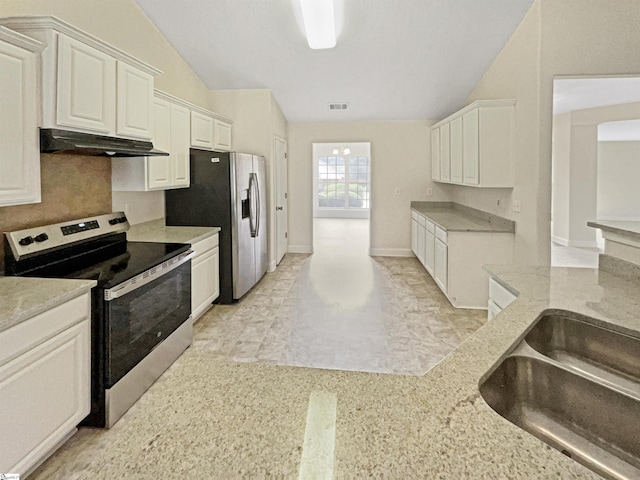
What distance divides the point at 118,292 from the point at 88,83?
4.41 ft

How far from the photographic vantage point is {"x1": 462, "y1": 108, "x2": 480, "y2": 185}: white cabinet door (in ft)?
14.1

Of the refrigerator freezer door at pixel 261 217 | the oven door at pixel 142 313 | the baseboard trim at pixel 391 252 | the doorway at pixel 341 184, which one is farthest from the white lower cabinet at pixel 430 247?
the doorway at pixel 341 184

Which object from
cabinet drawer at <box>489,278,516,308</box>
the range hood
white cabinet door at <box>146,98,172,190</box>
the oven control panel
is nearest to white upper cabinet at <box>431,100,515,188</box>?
cabinet drawer at <box>489,278,516,308</box>

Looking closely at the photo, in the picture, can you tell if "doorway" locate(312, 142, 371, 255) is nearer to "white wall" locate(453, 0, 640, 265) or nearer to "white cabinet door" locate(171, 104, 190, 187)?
"white cabinet door" locate(171, 104, 190, 187)

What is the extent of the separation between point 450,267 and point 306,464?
152 inches

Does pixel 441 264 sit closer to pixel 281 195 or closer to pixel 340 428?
pixel 281 195

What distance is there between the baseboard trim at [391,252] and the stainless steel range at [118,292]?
4.52 metres

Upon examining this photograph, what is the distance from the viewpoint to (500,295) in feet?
6.39

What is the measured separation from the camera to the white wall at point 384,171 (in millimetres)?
6902

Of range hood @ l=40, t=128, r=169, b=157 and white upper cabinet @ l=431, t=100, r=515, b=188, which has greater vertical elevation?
white upper cabinet @ l=431, t=100, r=515, b=188

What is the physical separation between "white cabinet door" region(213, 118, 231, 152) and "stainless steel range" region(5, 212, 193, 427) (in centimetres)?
225

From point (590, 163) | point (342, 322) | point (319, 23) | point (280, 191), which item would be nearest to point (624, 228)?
point (342, 322)

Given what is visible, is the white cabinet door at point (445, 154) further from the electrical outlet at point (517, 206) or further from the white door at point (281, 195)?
the white door at point (281, 195)

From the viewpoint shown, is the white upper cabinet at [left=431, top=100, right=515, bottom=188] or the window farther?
the window
